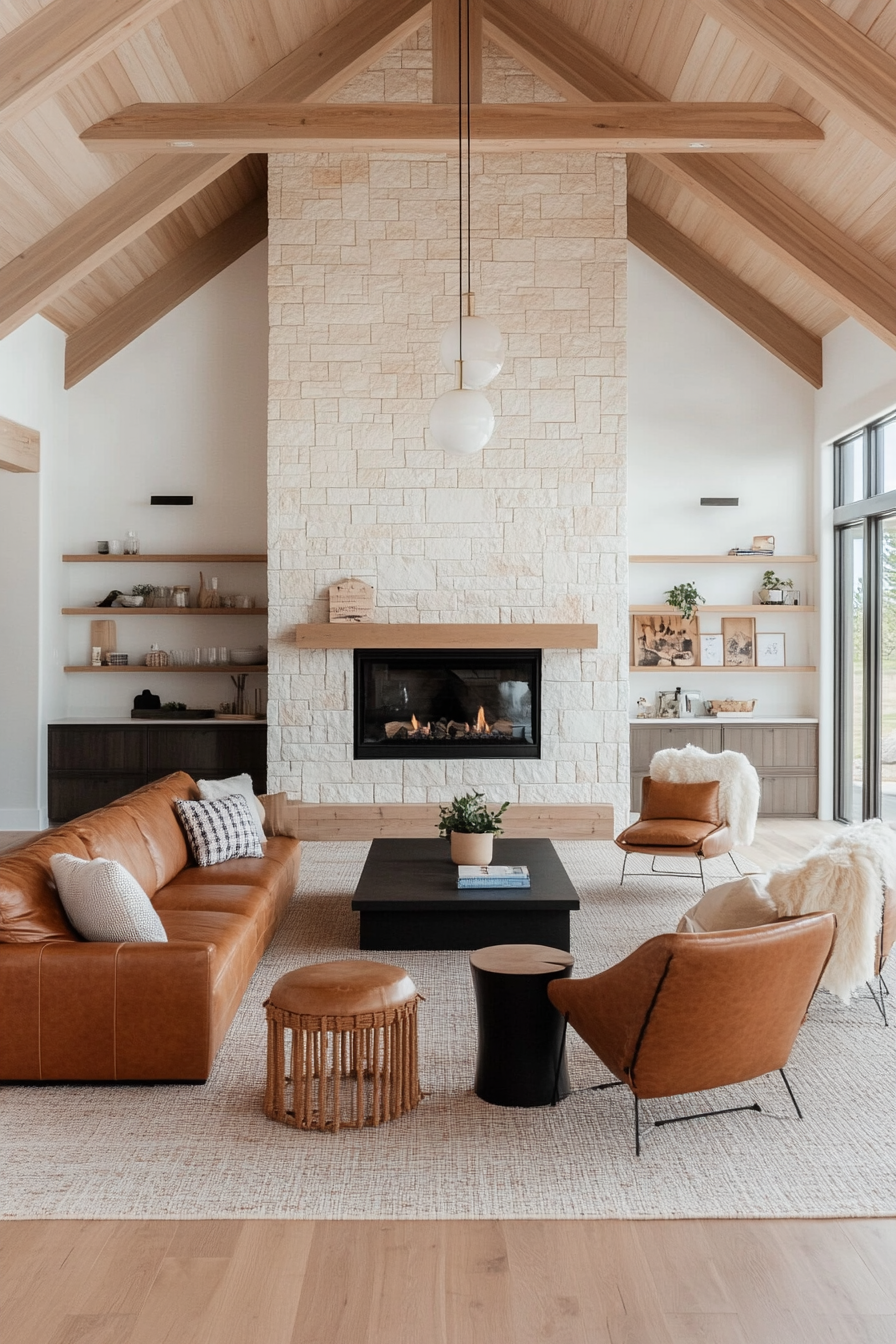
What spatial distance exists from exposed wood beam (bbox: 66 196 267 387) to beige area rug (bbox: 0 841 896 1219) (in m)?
6.09

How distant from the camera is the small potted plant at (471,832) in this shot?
5.16 meters

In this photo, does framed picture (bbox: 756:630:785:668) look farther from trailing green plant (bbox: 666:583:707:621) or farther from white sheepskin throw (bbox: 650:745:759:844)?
white sheepskin throw (bbox: 650:745:759:844)

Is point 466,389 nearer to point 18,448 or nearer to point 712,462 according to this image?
point 18,448

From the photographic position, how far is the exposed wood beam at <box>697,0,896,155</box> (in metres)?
4.52

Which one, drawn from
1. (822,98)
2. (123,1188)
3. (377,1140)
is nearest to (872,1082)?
(377,1140)

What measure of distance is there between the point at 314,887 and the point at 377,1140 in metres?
3.10

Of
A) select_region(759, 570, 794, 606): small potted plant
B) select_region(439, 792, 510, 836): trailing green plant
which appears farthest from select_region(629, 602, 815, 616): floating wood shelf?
select_region(439, 792, 510, 836): trailing green plant

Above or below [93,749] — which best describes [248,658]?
above

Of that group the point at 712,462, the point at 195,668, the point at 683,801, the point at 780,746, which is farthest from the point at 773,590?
the point at 195,668

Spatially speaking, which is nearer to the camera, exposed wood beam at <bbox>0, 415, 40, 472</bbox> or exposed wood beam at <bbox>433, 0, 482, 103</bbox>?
exposed wood beam at <bbox>433, 0, 482, 103</bbox>

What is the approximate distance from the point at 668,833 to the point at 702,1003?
311 cm

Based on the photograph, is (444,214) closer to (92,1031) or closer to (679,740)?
(679,740)

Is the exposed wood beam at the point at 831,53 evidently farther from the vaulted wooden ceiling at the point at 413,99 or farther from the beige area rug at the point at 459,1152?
the beige area rug at the point at 459,1152

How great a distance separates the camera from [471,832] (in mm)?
5168
